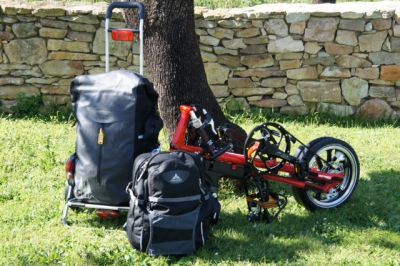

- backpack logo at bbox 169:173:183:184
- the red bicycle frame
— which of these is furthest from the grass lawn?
backpack logo at bbox 169:173:183:184

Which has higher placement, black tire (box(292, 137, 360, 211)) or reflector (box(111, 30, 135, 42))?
reflector (box(111, 30, 135, 42))

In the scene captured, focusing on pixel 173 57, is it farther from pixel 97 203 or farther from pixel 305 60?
pixel 305 60

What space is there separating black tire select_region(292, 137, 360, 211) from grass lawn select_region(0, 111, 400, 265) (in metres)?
0.08

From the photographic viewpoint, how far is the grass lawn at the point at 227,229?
188 inches

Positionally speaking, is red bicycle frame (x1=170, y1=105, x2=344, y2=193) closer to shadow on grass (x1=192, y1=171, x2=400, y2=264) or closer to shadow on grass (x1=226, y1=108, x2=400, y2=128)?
shadow on grass (x1=192, y1=171, x2=400, y2=264)

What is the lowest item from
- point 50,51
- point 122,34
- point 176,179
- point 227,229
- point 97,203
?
point 227,229

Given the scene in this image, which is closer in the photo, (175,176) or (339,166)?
(175,176)

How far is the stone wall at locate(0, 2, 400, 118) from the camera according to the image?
326 inches

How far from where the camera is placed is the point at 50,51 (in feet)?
27.7

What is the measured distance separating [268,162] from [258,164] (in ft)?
0.26

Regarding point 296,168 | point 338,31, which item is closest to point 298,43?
point 338,31

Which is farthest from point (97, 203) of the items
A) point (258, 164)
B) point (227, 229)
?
point (258, 164)

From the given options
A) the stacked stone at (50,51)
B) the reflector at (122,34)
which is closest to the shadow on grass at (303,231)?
the reflector at (122,34)

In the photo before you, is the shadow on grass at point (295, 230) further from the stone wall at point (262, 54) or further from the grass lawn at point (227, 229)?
the stone wall at point (262, 54)
